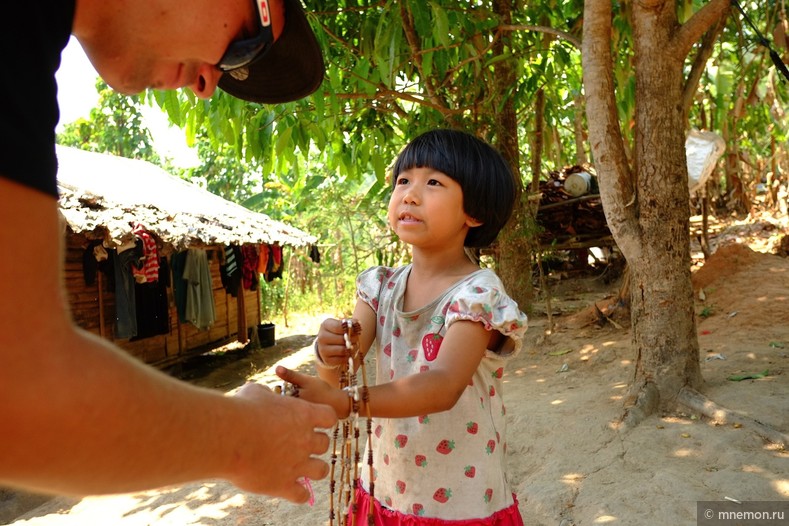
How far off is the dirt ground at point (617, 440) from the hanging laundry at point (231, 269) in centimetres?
567

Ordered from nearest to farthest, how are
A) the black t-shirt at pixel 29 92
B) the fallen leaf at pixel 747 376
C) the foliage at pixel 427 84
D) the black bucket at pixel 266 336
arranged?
the black t-shirt at pixel 29 92
the foliage at pixel 427 84
the fallen leaf at pixel 747 376
the black bucket at pixel 266 336

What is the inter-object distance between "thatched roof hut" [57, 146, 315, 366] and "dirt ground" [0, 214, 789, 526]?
2.95 meters

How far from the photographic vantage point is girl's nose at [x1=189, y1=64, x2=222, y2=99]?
1.19 metres

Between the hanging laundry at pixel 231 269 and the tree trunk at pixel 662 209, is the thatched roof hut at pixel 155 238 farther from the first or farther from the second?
the tree trunk at pixel 662 209

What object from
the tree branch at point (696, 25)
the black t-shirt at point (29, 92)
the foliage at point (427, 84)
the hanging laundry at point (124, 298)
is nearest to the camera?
the black t-shirt at point (29, 92)

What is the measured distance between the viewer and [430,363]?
1764 mm

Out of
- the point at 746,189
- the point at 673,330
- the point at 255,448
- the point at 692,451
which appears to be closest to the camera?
the point at 255,448

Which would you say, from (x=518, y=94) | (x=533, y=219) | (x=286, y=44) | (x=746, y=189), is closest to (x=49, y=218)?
(x=286, y=44)

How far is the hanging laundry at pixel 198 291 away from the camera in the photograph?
9898 mm

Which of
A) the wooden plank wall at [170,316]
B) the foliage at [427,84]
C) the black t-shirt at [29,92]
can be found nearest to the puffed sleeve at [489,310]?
the black t-shirt at [29,92]

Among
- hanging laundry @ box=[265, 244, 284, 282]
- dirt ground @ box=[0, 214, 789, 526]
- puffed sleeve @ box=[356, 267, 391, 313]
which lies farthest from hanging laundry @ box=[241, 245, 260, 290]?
puffed sleeve @ box=[356, 267, 391, 313]

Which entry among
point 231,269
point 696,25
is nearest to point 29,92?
point 696,25

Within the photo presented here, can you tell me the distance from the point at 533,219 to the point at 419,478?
625 cm

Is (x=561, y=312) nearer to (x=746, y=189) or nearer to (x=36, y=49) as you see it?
(x=746, y=189)
